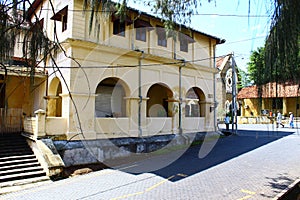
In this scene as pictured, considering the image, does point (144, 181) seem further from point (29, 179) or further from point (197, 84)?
point (197, 84)

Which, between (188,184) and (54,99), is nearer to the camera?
(188,184)

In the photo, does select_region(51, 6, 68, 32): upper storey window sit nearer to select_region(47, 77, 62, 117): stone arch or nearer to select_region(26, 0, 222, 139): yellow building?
select_region(26, 0, 222, 139): yellow building

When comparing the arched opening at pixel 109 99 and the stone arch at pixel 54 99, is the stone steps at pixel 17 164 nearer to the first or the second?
the stone arch at pixel 54 99

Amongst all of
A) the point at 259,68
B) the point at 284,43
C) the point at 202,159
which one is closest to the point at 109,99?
the point at 202,159

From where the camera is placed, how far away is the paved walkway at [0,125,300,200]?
678 cm

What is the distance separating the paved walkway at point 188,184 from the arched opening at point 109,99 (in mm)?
4520

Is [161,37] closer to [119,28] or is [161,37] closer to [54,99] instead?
[119,28]

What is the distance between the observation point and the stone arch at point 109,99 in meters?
13.8

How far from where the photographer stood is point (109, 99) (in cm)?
1443

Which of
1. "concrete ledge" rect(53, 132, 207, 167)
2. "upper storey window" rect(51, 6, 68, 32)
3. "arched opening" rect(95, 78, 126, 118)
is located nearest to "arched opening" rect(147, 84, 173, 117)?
"arched opening" rect(95, 78, 126, 118)

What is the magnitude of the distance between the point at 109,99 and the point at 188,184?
8216 mm

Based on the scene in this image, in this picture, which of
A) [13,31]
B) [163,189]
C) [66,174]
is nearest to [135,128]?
[66,174]

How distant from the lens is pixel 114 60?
11797 millimetres

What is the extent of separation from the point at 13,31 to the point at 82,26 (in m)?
8.52
